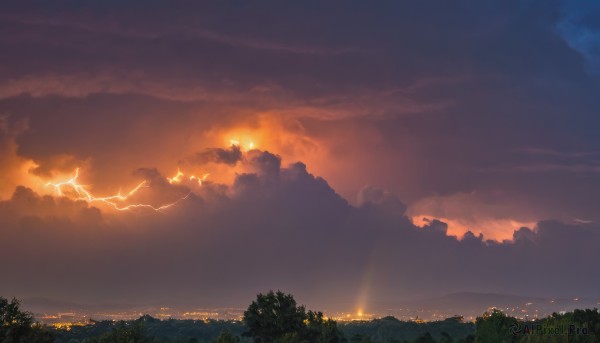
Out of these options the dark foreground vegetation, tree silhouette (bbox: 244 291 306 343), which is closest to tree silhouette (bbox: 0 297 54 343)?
the dark foreground vegetation

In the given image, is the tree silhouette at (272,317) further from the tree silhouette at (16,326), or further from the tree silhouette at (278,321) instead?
the tree silhouette at (16,326)

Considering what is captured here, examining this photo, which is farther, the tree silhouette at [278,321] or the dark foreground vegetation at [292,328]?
the tree silhouette at [278,321]

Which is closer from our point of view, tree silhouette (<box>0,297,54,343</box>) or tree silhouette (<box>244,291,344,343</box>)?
tree silhouette (<box>0,297,54,343</box>)

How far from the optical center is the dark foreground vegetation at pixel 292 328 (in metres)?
47.3

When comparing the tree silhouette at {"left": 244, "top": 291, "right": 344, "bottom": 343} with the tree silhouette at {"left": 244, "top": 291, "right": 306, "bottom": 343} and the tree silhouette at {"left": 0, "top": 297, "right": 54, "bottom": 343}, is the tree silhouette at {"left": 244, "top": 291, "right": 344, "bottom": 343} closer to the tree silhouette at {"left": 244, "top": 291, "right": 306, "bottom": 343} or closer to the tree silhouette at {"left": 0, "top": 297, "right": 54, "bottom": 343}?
the tree silhouette at {"left": 244, "top": 291, "right": 306, "bottom": 343}

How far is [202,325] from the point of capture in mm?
162875

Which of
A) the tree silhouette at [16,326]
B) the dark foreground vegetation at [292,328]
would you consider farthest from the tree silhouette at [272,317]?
the tree silhouette at [16,326]

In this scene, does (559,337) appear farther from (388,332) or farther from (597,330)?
(388,332)

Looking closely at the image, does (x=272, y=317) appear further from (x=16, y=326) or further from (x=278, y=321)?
(x=16, y=326)

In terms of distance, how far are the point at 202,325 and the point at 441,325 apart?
64.0 m

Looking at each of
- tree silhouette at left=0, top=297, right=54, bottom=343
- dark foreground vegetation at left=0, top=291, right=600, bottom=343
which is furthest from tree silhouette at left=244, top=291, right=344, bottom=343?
tree silhouette at left=0, top=297, right=54, bottom=343

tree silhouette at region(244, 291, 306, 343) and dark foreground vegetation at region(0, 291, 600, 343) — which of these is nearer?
dark foreground vegetation at region(0, 291, 600, 343)

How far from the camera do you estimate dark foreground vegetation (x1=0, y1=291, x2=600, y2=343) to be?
47312 mm

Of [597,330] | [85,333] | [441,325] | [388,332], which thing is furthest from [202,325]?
[597,330]
